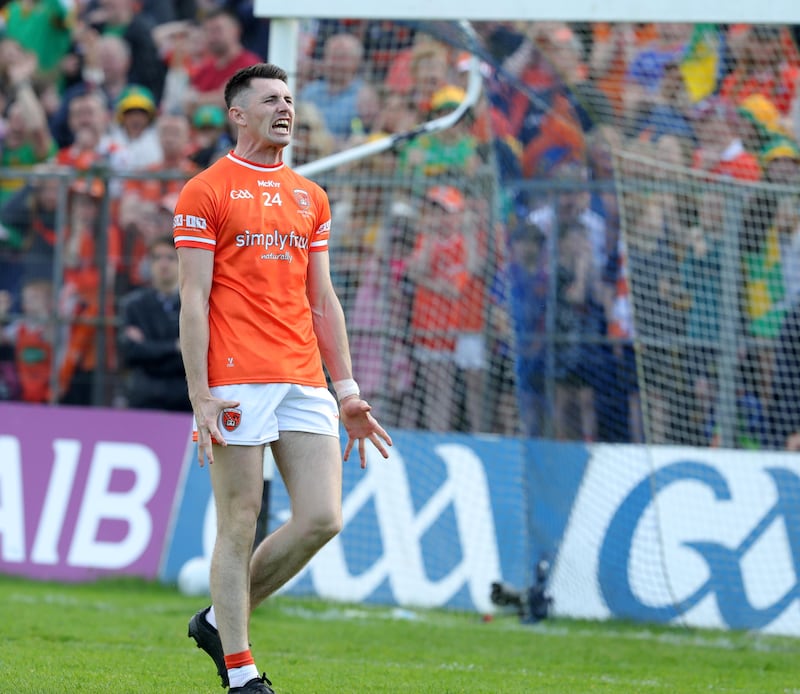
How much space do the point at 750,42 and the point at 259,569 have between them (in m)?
6.74

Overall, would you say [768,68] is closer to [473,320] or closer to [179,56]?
[473,320]

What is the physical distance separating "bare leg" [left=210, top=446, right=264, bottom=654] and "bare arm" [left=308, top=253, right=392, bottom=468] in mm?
530

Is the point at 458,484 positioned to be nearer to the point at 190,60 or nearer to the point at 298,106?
the point at 298,106

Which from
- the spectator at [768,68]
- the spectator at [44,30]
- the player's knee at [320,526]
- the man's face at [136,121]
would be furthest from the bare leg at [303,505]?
the spectator at [44,30]

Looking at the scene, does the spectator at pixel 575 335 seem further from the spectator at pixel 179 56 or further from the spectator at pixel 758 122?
the spectator at pixel 179 56

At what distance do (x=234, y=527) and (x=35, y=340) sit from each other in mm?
6879

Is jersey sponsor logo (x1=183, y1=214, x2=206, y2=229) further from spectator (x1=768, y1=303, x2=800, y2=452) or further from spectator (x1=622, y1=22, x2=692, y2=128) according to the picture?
spectator (x1=622, y1=22, x2=692, y2=128)

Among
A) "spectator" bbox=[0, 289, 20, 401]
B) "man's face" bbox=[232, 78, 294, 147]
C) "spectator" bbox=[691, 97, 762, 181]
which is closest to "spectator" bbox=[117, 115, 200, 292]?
"spectator" bbox=[0, 289, 20, 401]

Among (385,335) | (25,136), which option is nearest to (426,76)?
(385,335)

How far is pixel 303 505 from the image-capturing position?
560 centimetres

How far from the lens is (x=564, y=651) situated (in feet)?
26.3

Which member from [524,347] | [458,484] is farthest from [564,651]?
[524,347]

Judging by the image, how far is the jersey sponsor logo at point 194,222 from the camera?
5.52 m

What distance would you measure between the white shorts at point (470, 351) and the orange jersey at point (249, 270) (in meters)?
5.03
